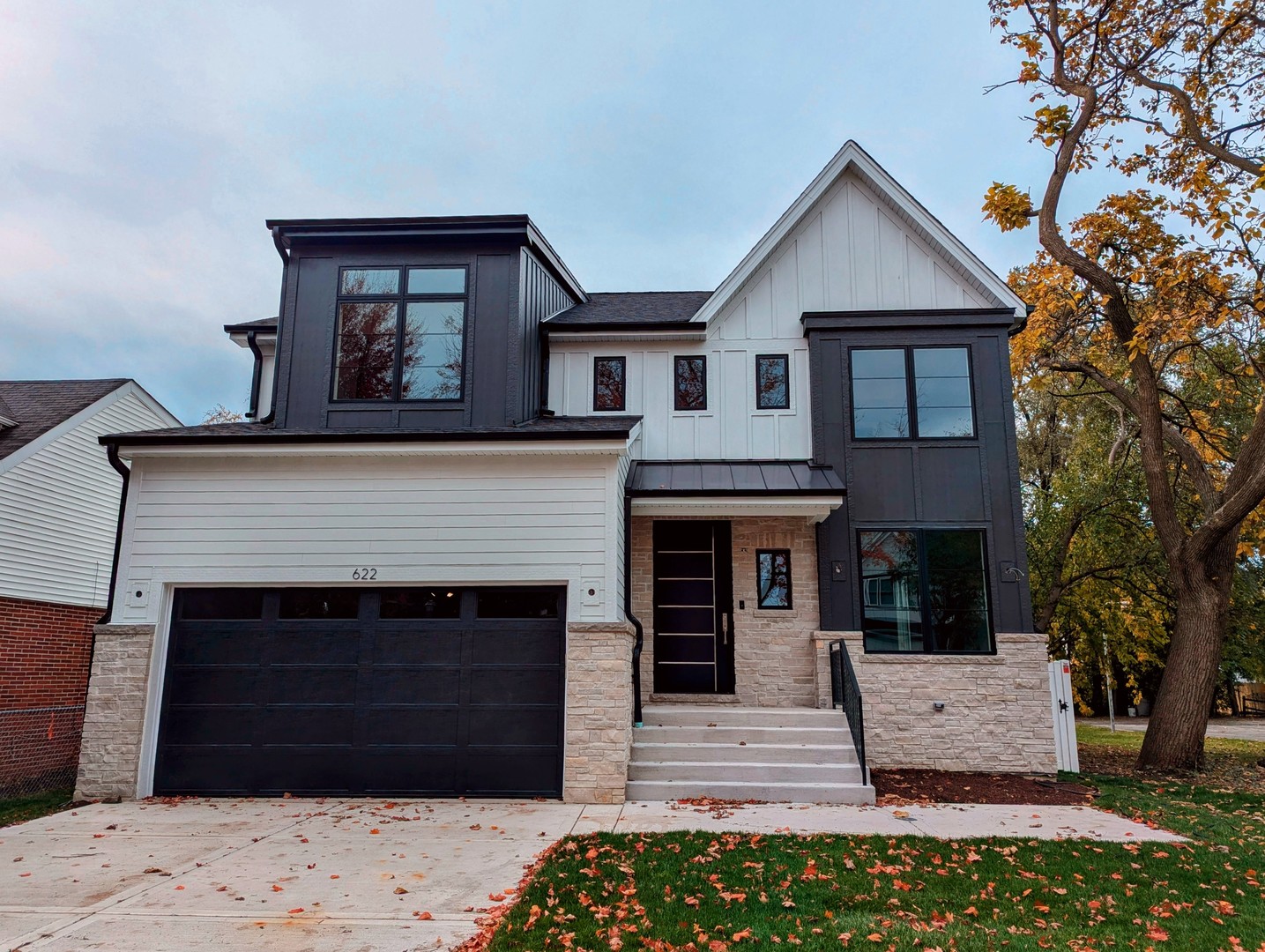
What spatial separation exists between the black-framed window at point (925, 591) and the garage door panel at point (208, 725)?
304 inches

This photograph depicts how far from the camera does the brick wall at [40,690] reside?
12.0m

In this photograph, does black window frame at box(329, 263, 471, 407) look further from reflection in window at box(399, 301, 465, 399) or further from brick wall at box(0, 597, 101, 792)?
brick wall at box(0, 597, 101, 792)

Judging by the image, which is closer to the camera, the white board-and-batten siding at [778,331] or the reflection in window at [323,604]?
the reflection in window at [323,604]

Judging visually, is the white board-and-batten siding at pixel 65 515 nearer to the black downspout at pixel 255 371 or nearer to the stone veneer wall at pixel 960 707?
the black downspout at pixel 255 371

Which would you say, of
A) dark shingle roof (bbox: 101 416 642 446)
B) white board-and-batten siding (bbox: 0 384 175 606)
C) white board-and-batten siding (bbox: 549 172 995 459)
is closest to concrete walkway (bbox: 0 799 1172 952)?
dark shingle roof (bbox: 101 416 642 446)

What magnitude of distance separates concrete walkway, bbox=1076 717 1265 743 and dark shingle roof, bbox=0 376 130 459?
74.9ft

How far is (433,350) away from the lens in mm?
10438

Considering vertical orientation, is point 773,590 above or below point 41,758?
above

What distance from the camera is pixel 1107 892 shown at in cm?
529

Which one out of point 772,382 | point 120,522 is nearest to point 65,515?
point 120,522

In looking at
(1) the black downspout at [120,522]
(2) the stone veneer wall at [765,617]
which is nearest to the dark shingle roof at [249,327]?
(1) the black downspout at [120,522]

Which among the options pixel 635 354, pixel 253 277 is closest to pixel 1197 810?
pixel 635 354

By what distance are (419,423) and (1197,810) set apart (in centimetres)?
966

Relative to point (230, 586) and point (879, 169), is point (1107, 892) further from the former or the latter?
point (879, 169)
